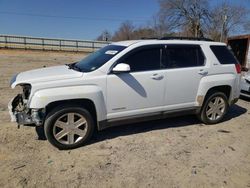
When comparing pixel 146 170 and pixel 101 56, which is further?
pixel 101 56

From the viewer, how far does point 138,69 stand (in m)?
4.48

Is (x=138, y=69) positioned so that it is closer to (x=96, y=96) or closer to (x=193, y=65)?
(x=96, y=96)

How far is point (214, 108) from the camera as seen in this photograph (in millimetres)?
5492

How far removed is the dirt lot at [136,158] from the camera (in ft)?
11.0

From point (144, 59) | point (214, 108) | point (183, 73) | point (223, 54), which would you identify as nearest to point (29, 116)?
point (144, 59)

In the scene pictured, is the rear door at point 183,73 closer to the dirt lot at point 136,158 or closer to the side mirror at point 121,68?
the dirt lot at point 136,158

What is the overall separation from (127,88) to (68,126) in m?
1.21

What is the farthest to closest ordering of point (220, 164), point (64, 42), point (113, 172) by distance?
1. point (64, 42)
2. point (220, 164)
3. point (113, 172)

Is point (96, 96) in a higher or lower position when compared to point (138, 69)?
lower

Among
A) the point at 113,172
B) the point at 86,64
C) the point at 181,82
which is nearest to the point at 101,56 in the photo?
the point at 86,64

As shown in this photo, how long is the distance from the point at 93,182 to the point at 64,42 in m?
31.7

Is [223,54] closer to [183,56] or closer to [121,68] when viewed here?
[183,56]

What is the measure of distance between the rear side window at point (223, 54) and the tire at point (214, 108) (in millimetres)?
739

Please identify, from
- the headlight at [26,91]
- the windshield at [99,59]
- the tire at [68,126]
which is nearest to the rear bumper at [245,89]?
the windshield at [99,59]
